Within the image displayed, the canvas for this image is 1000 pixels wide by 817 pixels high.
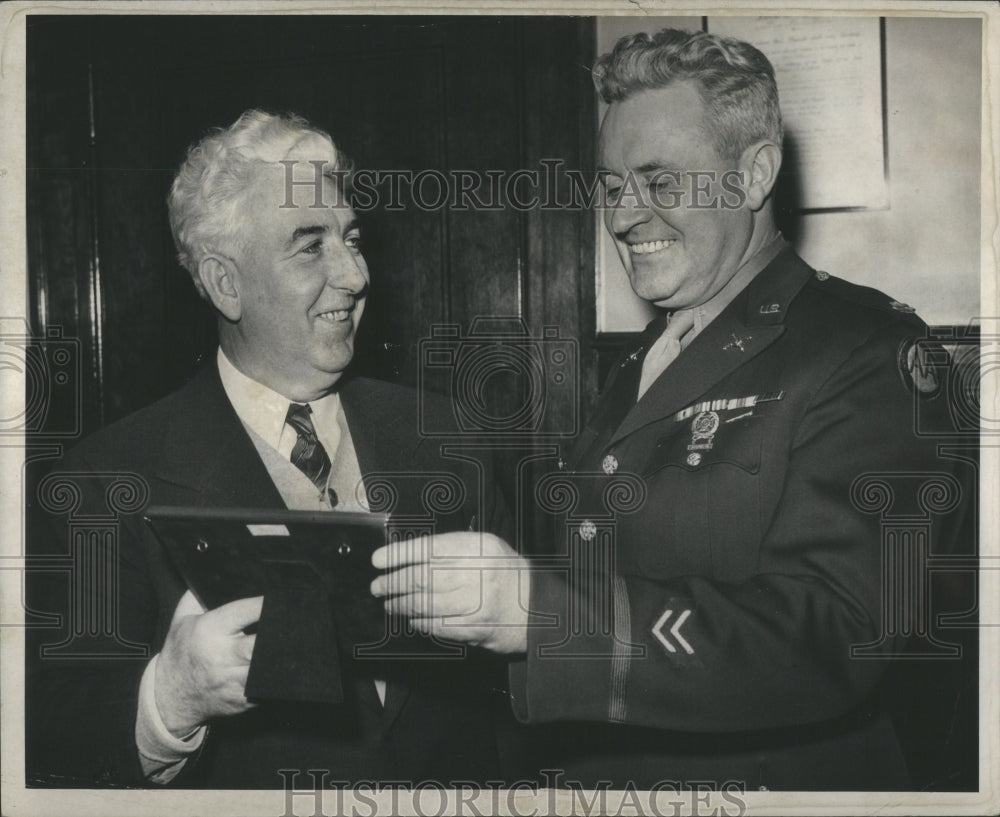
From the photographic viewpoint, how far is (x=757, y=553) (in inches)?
57.0

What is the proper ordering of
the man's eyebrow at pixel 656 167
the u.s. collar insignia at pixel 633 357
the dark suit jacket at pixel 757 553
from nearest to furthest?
the dark suit jacket at pixel 757 553, the man's eyebrow at pixel 656 167, the u.s. collar insignia at pixel 633 357

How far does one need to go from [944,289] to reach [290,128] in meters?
1.13

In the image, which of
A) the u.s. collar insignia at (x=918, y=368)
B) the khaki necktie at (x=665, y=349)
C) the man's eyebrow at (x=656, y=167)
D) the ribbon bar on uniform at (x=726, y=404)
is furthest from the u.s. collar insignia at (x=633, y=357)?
the u.s. collar insignia at (x=918, y=368)

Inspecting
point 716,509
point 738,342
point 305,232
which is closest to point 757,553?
point 716,509

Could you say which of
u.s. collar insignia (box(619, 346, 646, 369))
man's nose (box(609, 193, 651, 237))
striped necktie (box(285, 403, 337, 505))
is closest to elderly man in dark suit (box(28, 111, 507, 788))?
striped necktie (box(285, 403, 337, 505))

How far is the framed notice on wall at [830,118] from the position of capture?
161 centimetres

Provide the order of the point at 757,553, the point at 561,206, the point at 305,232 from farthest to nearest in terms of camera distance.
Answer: the point at 561,206, the point at 305,232, the point at 757,553

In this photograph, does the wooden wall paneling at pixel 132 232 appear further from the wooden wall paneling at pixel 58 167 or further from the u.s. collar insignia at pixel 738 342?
the u.s. collar insignia at pixel 738 342

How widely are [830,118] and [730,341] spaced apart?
43 cm

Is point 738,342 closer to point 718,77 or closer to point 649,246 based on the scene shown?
point 649,246

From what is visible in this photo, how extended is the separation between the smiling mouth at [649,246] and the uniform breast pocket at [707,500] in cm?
30

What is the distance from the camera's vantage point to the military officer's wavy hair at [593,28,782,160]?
1.52 metres

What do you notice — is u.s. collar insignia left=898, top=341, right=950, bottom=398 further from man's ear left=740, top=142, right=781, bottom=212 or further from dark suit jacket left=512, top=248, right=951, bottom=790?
man's ear left=740, top=142, right=781, bottom=212

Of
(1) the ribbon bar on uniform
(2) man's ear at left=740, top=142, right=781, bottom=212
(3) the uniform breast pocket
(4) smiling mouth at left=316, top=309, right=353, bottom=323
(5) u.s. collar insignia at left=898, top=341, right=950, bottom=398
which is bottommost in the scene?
(3) the uniform breast pocket
